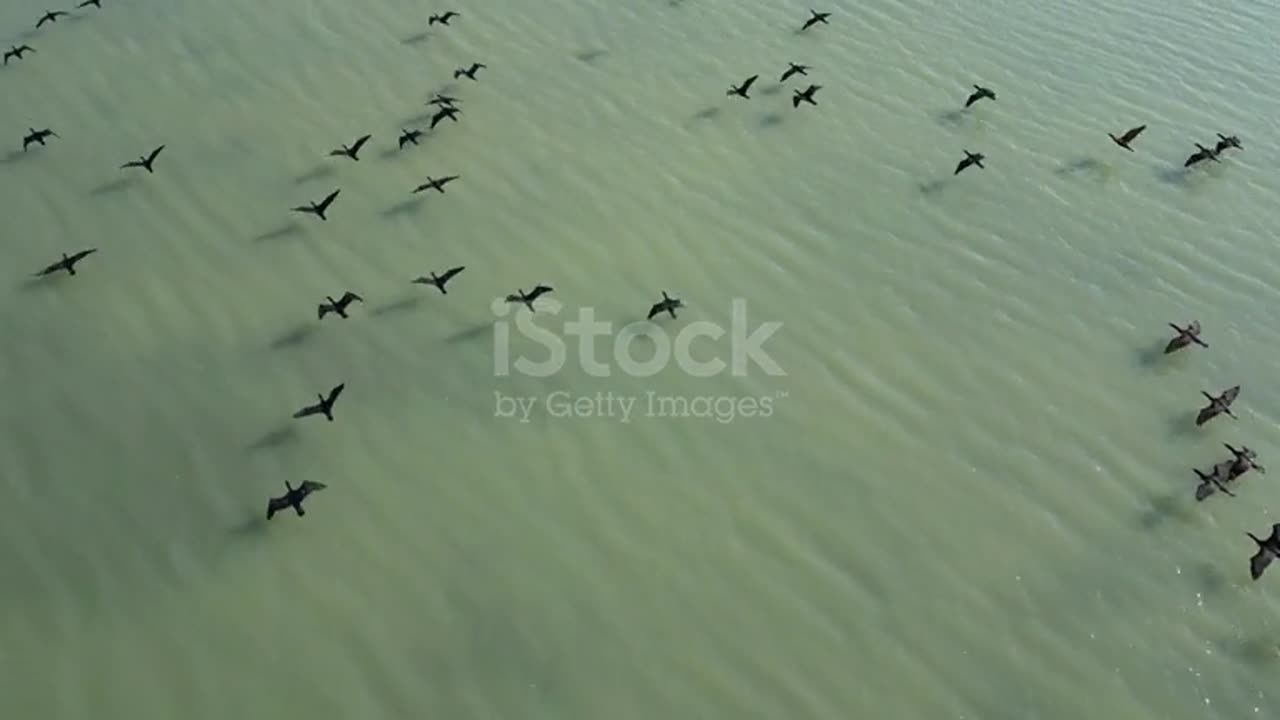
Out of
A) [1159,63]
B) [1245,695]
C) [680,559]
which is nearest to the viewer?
[1245,695]

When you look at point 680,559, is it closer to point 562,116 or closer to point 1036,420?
point 1036,420

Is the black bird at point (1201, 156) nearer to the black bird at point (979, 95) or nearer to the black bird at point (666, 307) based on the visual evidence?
the black bird at point (979, 95)

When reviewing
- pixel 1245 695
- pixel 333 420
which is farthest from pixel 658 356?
pixel 1245 695

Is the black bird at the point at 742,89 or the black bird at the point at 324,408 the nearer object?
the black bird at the point at 324,408

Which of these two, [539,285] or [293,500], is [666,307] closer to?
[539,285]

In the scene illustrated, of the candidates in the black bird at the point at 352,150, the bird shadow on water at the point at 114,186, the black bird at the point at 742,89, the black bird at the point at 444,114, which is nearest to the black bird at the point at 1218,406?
the black bird at the point at 742,89
